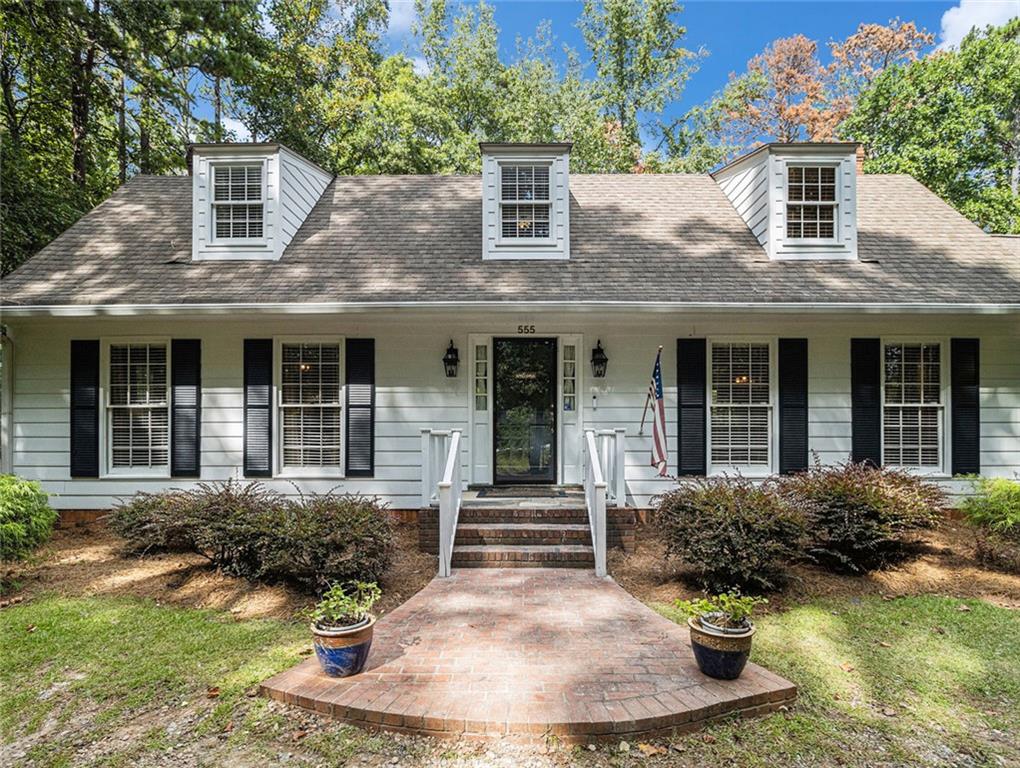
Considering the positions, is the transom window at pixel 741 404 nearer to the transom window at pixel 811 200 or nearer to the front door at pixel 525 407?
the transom window at pixel 811 200

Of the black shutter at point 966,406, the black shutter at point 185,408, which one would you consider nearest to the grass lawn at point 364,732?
the black shutter at point 185,408

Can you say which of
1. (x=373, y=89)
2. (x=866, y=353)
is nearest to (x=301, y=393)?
(x=866, y=353)

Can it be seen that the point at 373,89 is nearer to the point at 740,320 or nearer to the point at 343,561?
the point at 740,320

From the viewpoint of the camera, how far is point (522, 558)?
18.0 feet

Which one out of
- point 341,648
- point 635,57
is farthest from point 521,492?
point 635,57

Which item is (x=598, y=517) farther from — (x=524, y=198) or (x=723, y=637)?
(x=524, y=198)

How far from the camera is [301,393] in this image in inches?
278

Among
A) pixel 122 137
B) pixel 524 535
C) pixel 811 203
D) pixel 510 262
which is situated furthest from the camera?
pixel 122 137

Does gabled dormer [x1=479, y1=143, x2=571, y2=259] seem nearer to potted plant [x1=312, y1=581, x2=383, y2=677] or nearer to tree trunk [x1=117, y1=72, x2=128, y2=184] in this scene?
potted plant [x1=312, y1=581, x2=383, y2=677]

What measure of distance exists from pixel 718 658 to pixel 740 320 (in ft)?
15.8

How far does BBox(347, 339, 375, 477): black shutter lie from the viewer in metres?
6.92

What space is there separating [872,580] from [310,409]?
6.84 meters

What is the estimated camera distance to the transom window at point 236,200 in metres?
7.60

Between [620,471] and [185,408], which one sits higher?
[185,408]
